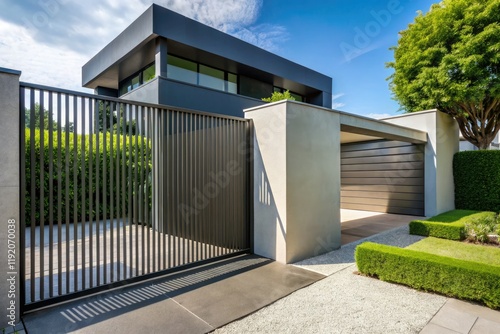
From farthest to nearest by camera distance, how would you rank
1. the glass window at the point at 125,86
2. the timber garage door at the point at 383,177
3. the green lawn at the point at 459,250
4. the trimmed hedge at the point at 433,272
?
the glass window at the point at 125,86 → the timber garage door at the point at 383,177 → the green lawn at the point at 459,250 → the trimmed hedge at the point at 433,272

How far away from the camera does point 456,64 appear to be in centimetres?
877

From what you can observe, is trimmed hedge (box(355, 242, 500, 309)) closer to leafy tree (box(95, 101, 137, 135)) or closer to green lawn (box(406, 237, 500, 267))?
green lawn (box(406, 237, 500, 267))

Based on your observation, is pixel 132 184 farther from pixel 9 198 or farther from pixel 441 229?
pixel 441 229

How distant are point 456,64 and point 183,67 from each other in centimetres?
934

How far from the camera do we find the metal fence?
335 cm

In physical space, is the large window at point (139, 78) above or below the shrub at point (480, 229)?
above

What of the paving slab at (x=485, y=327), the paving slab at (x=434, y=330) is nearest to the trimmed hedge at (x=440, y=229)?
the paving slab at (x=485, y=327)

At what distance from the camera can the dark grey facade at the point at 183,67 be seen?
877cm

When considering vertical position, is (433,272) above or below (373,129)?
below

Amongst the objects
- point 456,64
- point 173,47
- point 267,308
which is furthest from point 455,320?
point 173,47

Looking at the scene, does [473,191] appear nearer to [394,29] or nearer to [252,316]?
[394,29]

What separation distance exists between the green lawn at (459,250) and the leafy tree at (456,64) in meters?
5.38

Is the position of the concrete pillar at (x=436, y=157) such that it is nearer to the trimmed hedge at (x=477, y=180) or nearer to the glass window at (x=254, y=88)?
the trimmed hedge at (x=477, y=180)

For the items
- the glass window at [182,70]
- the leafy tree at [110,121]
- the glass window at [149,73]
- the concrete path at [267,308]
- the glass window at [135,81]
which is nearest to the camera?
the concrete path at [267,308]
